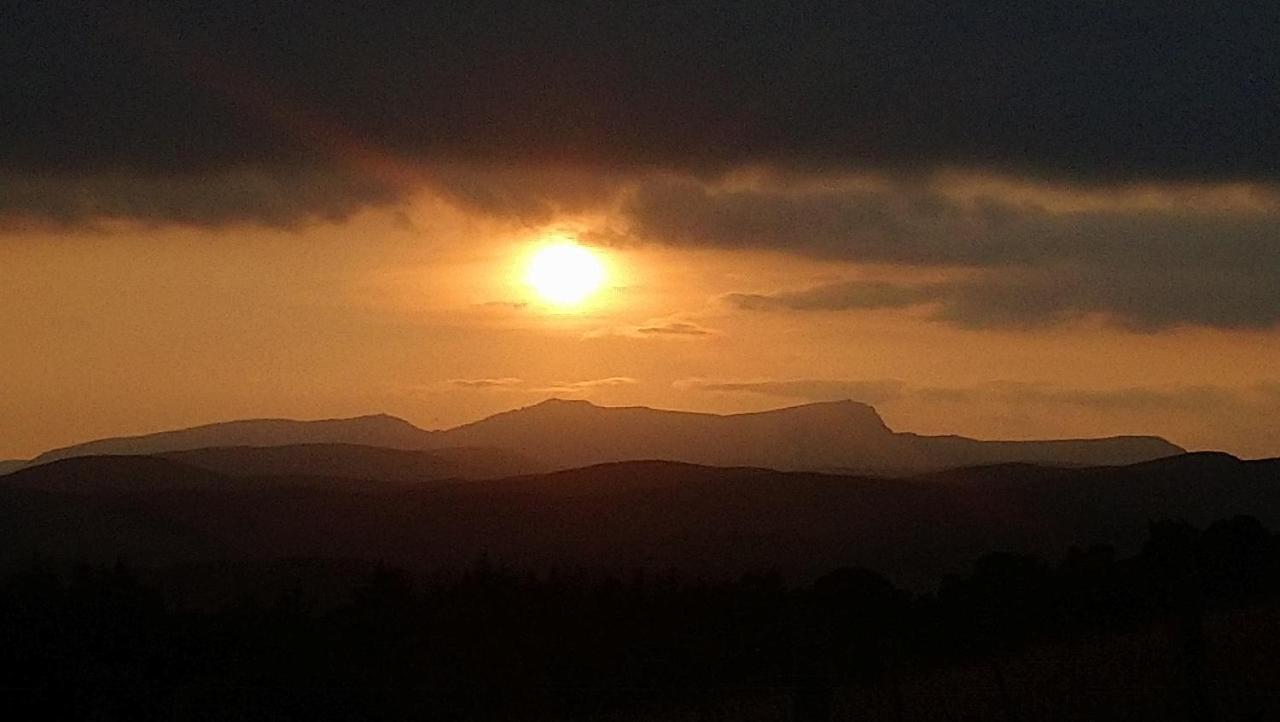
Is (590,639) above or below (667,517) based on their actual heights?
below

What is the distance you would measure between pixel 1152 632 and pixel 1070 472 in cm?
14076

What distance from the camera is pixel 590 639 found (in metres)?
40.4

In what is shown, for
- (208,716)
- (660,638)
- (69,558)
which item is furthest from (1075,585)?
(69,558)

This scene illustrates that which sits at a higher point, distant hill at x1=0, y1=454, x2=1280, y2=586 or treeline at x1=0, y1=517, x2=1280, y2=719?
distant hill at x1=0, y1=454, x2=1280, y2=586

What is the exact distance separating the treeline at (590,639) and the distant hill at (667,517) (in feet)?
187

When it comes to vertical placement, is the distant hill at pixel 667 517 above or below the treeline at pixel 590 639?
above

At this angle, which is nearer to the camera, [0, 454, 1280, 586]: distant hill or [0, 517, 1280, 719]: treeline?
[0, 517, 1280, 719]: treeline

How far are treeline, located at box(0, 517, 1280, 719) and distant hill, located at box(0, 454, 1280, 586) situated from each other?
56925mm

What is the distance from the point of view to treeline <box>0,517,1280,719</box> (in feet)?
97.2

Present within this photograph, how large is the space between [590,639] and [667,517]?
106 metres

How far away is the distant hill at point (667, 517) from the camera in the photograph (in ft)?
393

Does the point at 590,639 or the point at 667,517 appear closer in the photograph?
the point at 590,639

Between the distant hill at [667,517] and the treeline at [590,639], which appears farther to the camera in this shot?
the distant hill at [667,517]

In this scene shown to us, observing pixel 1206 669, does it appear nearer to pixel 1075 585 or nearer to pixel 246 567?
pixel 1075 585
